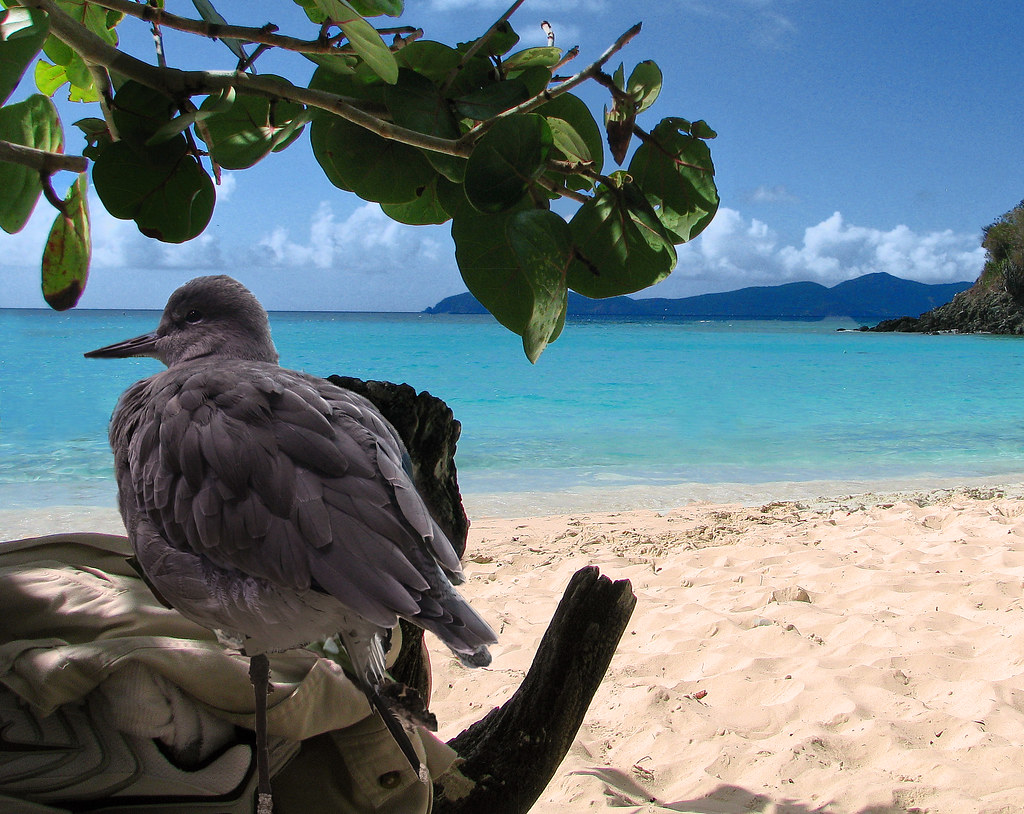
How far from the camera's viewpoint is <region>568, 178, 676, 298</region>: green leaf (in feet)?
2.12

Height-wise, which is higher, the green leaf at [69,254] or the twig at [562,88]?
the twig at [562,88]

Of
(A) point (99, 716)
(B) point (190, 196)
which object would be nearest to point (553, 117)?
(B) point (190, 196)

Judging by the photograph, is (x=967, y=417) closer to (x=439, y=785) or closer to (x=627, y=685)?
Answer: (x=627, y=685)

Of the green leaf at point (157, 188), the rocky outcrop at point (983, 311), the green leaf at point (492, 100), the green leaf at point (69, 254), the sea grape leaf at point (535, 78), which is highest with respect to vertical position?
the rocky outcrop at point (983, 311)

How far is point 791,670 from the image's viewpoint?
284 cm

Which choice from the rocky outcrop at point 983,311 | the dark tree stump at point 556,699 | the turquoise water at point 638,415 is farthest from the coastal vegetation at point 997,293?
the dark tree stump at point 556,699

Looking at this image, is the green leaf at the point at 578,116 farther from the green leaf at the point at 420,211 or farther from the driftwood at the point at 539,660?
the driftwood at the point at 539,660

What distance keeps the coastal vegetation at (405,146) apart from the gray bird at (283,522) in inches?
8.6

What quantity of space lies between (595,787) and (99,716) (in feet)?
4.64

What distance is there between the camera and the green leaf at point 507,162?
2.01 feet

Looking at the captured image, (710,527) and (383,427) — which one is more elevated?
(383,427)

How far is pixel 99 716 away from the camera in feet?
3.37

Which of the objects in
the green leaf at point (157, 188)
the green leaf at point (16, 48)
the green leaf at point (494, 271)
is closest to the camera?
the green leaf at point (16, 48)

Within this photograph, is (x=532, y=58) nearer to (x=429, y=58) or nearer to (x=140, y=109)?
(x=429, y=58)
